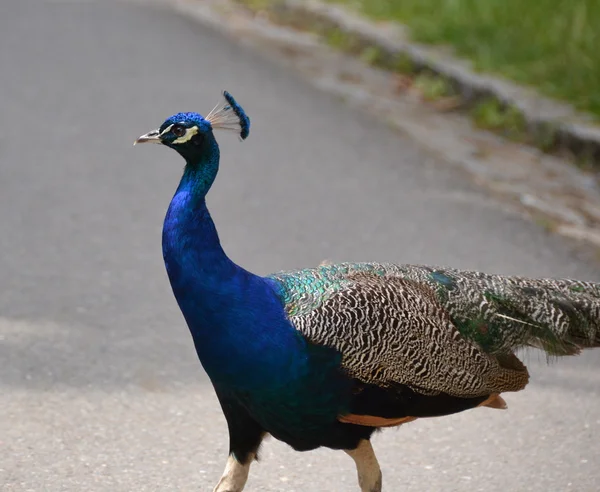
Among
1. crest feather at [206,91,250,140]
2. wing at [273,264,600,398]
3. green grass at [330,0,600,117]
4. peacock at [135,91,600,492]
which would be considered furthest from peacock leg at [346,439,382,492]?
green grass at [330,0,600,117]

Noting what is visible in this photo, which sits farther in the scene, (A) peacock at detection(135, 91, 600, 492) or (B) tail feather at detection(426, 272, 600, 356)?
(B) tail feather at detection(426, 272, 600, 356)

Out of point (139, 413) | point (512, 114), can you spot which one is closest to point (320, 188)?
point (512, 114)

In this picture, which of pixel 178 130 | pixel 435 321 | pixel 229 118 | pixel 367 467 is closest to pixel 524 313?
pixel 435 321

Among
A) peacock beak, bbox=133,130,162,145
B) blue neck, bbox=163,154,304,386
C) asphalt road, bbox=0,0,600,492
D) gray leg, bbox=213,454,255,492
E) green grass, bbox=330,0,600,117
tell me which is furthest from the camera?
green grass, bbox=330,0,600,117

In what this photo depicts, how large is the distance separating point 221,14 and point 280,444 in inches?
282

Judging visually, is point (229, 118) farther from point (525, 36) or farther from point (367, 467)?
point (525, 36)

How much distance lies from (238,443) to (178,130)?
846mm

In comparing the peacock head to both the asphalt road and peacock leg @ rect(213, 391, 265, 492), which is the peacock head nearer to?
peacock leg @ rect(213, 391, 265, 492)

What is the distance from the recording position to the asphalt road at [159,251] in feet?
11.9

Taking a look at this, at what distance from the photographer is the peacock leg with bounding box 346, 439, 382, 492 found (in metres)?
3.15

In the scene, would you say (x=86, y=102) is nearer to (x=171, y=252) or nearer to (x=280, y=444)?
(x=280, y=444)

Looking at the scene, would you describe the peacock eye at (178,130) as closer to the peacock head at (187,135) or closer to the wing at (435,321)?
the peacock head at (187,135)

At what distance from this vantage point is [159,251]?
5.29 meters

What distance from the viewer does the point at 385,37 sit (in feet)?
28.8
